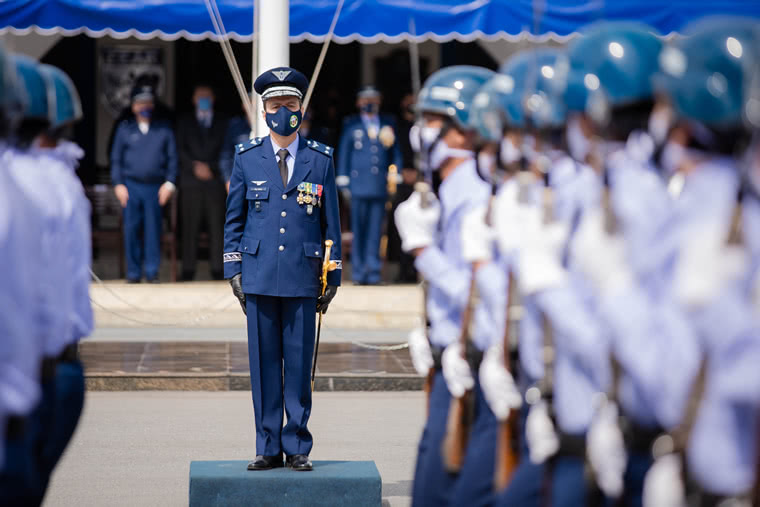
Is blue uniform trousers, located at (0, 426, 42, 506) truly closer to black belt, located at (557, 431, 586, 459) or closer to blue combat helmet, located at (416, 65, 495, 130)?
black belt, located at (557, 431, 586, 459)

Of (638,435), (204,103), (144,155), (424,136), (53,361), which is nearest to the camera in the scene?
(638,435)

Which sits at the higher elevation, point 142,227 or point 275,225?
point 275,225

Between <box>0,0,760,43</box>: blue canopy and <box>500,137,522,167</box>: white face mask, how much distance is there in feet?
22.8

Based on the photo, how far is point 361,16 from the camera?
11.4 m

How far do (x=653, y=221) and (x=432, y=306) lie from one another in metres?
1.53

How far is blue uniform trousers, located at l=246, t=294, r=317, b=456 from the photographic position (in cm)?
669

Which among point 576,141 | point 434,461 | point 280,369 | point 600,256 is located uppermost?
point 576,141

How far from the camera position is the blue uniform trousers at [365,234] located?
14.1 metres

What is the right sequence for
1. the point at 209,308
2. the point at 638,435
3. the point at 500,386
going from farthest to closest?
the point at 209,308, the point at 500,386, the point at 638,435

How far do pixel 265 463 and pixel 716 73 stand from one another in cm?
382

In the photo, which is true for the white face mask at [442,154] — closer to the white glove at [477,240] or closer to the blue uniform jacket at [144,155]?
the white glove at [477,240]

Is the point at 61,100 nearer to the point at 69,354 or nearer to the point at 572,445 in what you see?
the point at 69,354

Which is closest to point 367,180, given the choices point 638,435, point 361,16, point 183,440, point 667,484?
point 361,16

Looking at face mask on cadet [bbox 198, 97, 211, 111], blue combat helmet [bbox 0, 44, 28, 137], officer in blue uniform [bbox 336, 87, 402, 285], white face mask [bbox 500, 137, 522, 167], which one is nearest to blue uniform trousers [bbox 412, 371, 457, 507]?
white face mask [bbox 500, 137, 522, 167]
